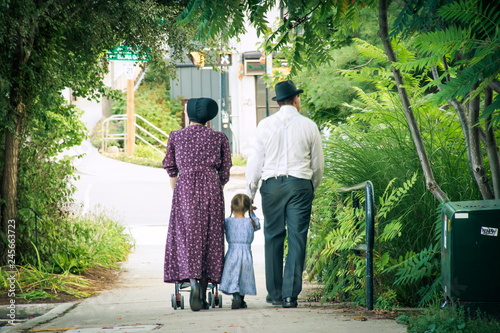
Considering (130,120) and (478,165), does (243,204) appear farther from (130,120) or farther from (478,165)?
(130,120)

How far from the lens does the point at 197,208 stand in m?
6.21

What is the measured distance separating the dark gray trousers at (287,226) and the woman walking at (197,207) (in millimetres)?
444

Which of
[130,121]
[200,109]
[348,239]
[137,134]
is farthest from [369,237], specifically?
[137,134]

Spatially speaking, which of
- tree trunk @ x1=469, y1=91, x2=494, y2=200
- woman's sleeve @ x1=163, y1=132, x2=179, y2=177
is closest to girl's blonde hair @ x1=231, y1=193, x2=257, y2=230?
woman's sleeve @ x1=163, y1=132, x2=179, y2=177

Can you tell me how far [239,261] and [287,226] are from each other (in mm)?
522

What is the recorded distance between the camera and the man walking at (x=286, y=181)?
6.03 m

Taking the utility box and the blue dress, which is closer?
the utility box

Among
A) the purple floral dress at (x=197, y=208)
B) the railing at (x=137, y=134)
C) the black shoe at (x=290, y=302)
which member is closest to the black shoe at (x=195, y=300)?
the purple floral dress at (x=197, y=208)

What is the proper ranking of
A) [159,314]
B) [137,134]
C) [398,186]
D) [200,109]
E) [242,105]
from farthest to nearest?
[137,134]
[242,105]
[200,109]
[398,186]
[159,314]

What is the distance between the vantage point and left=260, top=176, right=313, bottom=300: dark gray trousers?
6.02 meters

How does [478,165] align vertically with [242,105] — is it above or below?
below

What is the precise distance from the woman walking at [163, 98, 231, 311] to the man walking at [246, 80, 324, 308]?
36cm

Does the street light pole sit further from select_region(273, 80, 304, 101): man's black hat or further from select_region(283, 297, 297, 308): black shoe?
select_region(283, 297, 297, 308): black shoe

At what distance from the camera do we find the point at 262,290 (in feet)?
25.8
